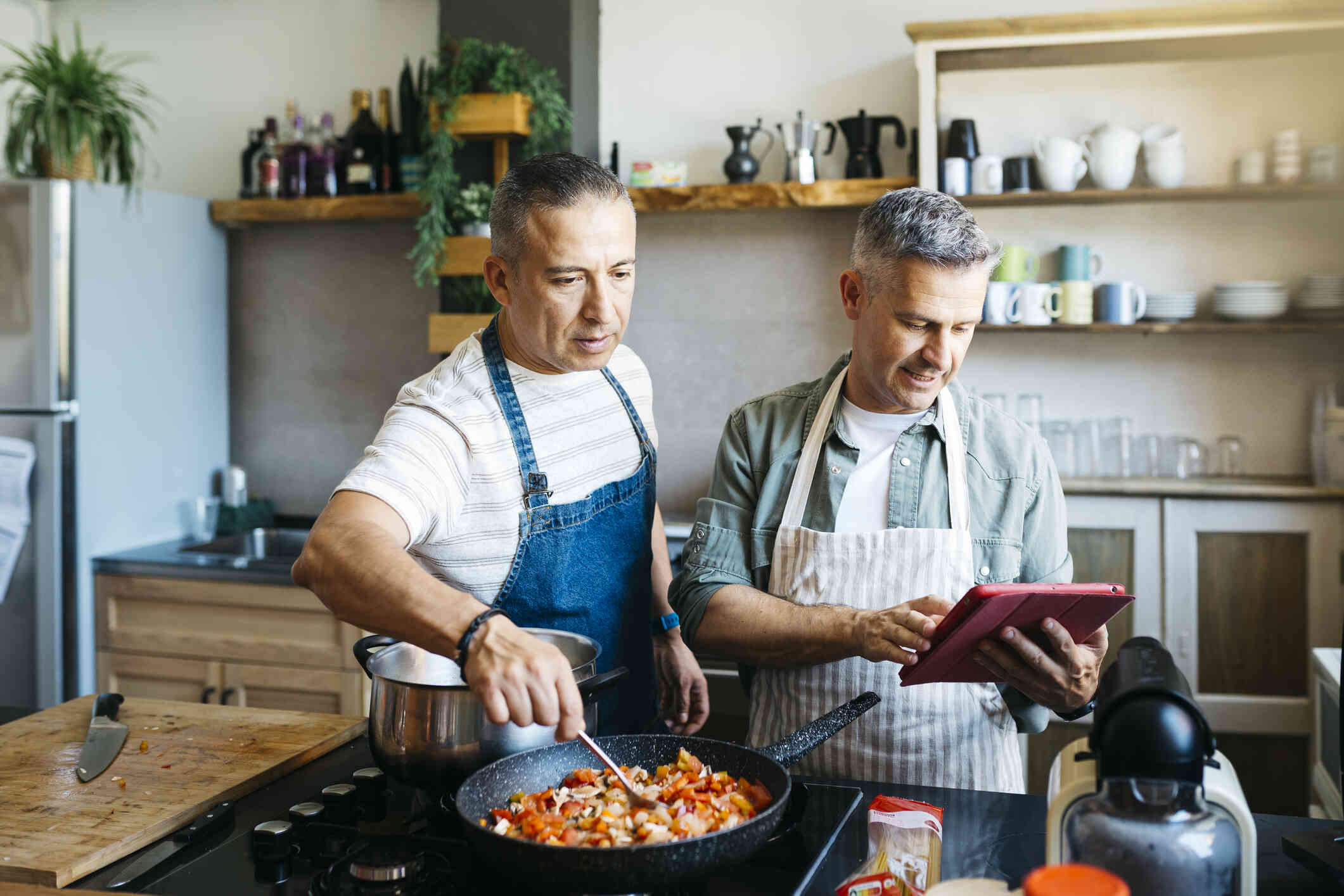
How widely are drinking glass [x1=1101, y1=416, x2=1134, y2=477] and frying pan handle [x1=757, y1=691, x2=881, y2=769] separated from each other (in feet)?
7.73

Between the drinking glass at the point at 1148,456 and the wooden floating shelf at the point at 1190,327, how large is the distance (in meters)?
0.35

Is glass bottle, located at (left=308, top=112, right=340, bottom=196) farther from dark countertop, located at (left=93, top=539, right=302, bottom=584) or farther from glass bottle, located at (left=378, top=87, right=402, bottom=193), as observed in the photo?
dark countertop, located at (left=93, top=539, right=302, bottom=584)

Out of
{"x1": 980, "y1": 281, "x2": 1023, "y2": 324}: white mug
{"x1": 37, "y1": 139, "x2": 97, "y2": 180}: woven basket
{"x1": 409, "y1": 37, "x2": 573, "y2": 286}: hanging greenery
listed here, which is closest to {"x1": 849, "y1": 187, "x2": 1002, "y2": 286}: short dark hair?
{"x1": 980, "y1": 281, "x2": 1023, "y2": 324}: white mug

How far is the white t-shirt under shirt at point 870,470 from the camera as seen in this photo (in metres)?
1.72

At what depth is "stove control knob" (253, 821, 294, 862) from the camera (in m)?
1.17

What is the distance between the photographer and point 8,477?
3.30m

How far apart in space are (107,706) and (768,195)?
2.41 meters

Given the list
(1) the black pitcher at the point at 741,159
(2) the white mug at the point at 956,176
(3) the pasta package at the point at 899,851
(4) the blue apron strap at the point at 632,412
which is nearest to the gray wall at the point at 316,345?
(1) the black pitcher at the point at 741,159

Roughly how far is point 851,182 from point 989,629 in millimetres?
2263

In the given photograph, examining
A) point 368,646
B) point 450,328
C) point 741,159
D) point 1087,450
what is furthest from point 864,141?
point 368,646

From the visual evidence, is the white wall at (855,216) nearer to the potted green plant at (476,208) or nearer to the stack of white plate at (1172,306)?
the stack of white plate at (1172,306)

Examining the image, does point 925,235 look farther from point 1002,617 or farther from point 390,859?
point 390,859

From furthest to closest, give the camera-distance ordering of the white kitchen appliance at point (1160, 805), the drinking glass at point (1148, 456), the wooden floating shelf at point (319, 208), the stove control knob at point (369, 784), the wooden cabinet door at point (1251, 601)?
the wooden floating shelf at point (319, 208), the drinking glass at point (1148, 456), the wooden cabinet door at point (1251, 601), the stove control knob at point (369, 784), the white kitchen appliance at point (1160, 805)

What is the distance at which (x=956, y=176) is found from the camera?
10.7 ft
